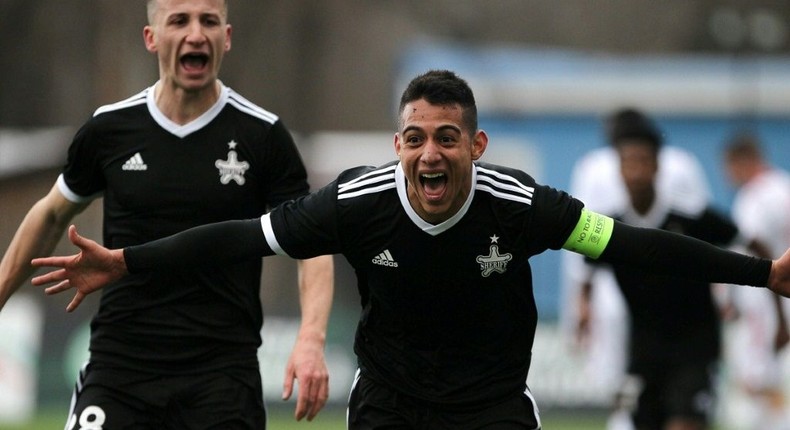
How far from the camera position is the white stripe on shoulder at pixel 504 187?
5906 mm

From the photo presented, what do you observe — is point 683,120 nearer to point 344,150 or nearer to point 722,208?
point 722,208

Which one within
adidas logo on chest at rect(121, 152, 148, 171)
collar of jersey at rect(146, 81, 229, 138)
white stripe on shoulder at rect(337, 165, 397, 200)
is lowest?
white stripe on shoulder at rect(337, 165, 397, 200)

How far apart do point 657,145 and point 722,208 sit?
10.4 m

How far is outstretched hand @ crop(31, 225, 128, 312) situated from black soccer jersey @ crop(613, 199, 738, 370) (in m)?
4.49

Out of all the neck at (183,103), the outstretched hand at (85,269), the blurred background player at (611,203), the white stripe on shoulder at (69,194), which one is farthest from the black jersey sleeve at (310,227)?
the blurred background player at (611,203)

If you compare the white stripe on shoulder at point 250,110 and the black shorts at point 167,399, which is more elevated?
the white stripe on shoulder at point 250,110

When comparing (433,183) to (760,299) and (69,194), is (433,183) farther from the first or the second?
(760,299)

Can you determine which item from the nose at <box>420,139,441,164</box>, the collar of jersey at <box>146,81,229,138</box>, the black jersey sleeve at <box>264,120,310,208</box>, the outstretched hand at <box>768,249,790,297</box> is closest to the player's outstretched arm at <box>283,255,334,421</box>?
the black jersey sleeve at <box>264,120,310,208</box>

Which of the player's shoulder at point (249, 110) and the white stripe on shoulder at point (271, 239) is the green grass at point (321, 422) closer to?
the player's shoulder at point (249, 110)

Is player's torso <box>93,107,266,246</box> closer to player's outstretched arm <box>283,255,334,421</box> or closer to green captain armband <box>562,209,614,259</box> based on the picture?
player's outstretched arm <box>283,255,334,421</box>

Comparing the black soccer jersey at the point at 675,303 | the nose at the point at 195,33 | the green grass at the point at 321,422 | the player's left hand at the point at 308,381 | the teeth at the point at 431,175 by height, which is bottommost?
the green grass at the point at 321,422

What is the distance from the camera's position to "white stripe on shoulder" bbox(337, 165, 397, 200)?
5945mm

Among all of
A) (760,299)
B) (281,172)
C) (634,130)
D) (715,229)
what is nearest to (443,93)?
(281,172)

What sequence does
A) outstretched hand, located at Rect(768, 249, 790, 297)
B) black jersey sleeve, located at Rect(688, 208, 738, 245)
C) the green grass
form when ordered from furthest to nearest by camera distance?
the green grass, black jersey sleeve, located at Rect(688, 208, 738, 245), outstretched hand, located at Rect(768, 249, 790, 297)
